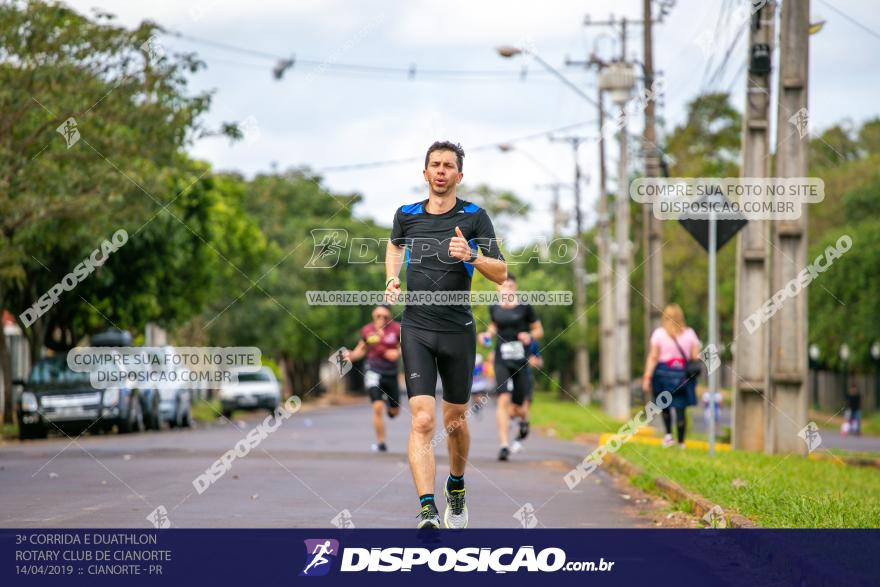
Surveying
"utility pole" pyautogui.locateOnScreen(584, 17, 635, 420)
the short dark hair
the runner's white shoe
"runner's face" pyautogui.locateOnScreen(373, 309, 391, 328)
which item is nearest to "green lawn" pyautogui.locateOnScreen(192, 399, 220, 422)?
"utility pole" pyautogui.locateOnScreen(584, 17, 635, 420)

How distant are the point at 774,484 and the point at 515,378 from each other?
235 inches

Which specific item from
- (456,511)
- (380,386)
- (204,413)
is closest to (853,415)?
Answer: (204,413)

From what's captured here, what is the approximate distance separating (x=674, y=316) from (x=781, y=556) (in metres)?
11.5

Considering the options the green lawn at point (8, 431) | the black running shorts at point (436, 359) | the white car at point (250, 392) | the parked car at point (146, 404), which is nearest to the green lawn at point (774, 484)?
the black running shorts at point (436, 359)

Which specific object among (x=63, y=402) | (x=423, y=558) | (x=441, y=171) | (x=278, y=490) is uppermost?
(x=441, y=171)

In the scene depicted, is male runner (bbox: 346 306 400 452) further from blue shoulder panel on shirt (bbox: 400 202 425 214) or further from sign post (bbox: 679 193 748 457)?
blue shoulder panel on shirt (bbox: 400 202 425 214)

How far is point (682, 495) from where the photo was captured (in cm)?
1145

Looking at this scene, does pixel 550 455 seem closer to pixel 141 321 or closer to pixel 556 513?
pixel 556 513

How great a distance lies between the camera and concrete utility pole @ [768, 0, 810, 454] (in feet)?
56.8

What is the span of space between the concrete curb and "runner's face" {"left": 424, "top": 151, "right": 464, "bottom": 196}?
8.83ft

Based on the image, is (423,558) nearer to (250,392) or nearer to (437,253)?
(437,253)

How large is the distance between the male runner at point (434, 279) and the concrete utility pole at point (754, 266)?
33.2ft

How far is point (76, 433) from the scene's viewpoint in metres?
27.2

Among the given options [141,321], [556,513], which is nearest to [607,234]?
[141,321]
